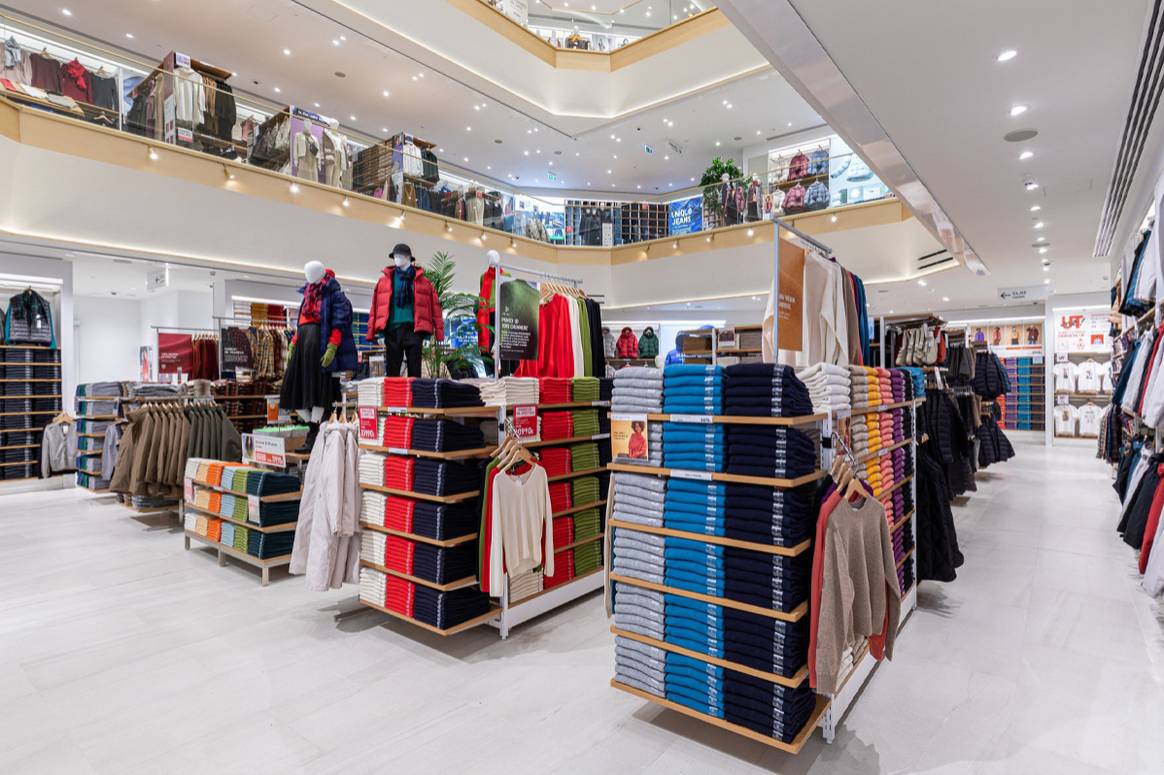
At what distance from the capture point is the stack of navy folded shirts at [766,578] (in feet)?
7.45

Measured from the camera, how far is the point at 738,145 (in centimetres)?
1672

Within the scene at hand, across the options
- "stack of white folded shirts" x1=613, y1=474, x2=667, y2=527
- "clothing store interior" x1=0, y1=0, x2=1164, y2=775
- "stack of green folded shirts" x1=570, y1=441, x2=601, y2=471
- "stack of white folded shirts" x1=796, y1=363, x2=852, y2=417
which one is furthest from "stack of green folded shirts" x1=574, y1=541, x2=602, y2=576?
"stack of white folded shirts" x1=796, y1=363, x2=852, y2=417

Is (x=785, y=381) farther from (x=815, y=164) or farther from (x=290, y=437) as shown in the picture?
(x=815, y=164)

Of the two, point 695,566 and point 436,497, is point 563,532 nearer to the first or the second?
point 436,497

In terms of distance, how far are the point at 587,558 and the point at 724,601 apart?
2.01 metres

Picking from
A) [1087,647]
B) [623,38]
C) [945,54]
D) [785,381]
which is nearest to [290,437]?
[785,381]

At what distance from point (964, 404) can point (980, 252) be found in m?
2.71

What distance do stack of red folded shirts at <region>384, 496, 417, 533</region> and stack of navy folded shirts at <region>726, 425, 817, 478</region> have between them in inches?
79.3

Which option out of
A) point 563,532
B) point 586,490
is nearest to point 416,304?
point 586,490

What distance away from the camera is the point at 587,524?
4.31 m

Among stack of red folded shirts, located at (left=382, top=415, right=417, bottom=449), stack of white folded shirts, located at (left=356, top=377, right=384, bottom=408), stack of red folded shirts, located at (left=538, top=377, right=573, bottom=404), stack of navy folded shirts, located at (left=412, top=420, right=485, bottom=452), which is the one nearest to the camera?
stack of navy folded shirts, located at (left=412, top=420, right=485, bottom=452)

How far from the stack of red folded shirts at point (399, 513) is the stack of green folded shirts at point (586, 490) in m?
1.19

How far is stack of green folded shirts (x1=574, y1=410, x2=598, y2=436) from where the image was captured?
168 inches

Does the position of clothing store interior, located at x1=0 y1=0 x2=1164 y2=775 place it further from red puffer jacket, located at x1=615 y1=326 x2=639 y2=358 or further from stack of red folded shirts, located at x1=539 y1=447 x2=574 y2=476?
red puffer jacket, located at x1=615 y1=326 x2=639 y2=358
